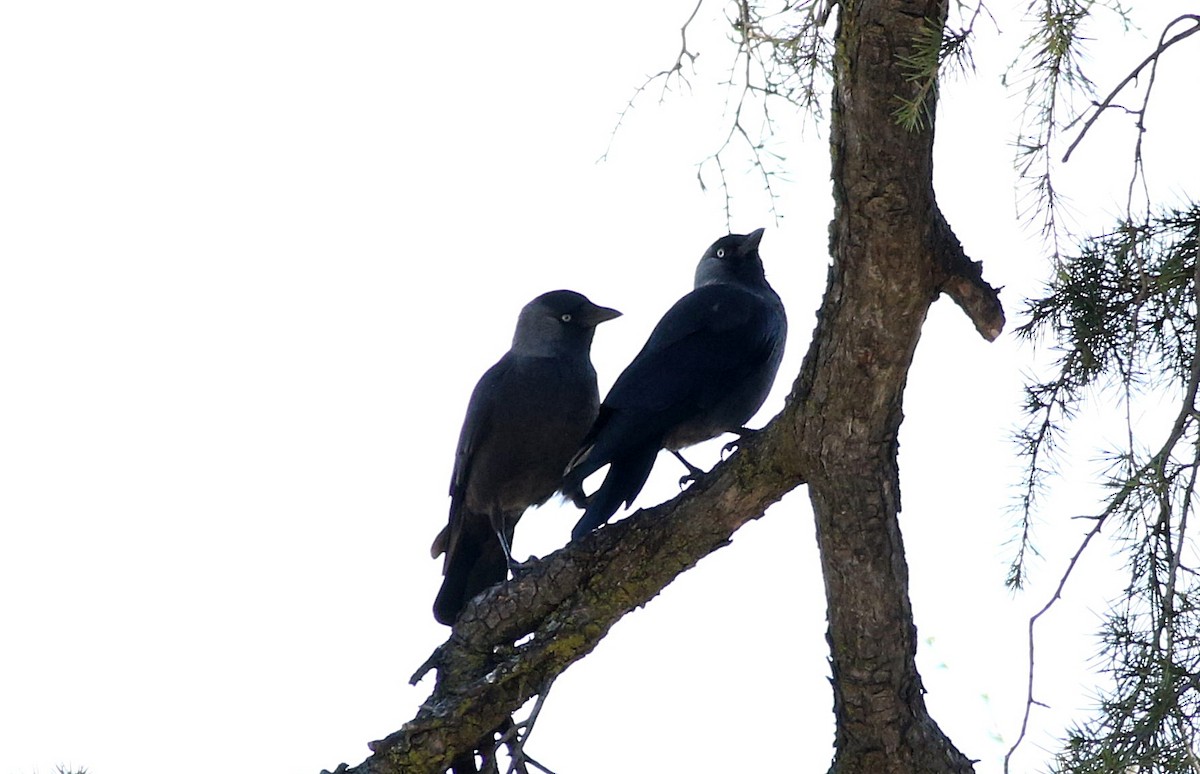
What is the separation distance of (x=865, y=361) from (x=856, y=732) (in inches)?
44.3

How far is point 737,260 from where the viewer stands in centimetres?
567

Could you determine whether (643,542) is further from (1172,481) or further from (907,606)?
(1172,481)

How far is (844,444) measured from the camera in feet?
11.8

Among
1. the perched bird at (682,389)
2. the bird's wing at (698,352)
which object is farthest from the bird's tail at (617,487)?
the bird's wing at (698,352)

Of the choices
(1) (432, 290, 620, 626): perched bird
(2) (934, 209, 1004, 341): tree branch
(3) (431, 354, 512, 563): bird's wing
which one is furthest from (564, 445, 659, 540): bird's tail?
(2) (934, 209, 1004, 341): tree branch

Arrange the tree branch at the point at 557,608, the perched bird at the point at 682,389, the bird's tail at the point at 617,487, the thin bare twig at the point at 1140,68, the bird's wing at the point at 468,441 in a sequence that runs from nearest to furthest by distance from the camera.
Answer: the thin bare twig at the point at 1140,68
the tree branch at the point at 557,608
the bird's tail at the point at 617,487
the perched bird at the point at 682,389
the bird's wing at the point at 468,441

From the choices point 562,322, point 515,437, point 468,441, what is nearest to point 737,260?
point 562,322

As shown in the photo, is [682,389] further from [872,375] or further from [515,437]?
[872,375]

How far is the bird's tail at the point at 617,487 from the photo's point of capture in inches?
175

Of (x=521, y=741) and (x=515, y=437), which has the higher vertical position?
(x=515, y=437)

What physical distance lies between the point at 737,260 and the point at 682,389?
1.11 m

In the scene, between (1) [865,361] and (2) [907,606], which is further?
(2) [907,606]

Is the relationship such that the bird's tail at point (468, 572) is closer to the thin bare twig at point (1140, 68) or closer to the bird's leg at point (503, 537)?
the bird's leg at point (503, 537)

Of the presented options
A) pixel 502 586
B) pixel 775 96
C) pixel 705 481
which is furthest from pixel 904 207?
pixel 502 586
